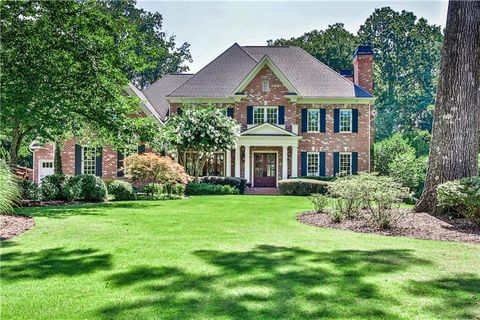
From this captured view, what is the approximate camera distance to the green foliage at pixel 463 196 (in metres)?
8.50

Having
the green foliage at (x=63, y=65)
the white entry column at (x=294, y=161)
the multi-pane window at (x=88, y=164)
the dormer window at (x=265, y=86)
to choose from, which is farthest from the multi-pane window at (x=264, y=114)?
the green foliage at (x=63, y=65)

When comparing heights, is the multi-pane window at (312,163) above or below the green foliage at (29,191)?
above

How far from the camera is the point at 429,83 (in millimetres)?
49312

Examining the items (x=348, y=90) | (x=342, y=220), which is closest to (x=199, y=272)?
(x=342, y=220)

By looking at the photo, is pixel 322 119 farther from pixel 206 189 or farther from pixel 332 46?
pixel 332 46

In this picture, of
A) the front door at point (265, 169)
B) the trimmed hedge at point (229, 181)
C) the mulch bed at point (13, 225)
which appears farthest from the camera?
the front door at point (265, 169)

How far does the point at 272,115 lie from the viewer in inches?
1025

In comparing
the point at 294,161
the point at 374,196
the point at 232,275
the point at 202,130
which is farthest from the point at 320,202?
the point at 294,161

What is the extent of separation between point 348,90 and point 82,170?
16861 millimetres

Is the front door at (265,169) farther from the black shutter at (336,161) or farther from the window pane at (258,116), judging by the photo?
the black shutter at (336,161)

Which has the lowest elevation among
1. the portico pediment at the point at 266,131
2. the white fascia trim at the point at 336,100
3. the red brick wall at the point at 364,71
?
the portico pediment at the point at 266,131

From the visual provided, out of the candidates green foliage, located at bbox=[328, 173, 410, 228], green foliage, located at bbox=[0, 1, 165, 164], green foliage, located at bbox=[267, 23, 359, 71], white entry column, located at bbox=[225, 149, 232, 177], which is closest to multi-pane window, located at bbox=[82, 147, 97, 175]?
white entry column, located at bbox=[225, 149, 232, 177]

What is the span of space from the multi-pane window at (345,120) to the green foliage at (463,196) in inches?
665

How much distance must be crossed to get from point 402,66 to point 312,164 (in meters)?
30.4
